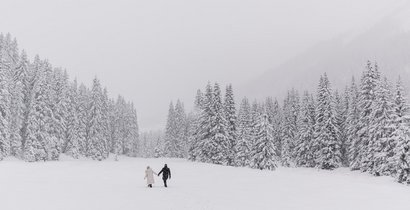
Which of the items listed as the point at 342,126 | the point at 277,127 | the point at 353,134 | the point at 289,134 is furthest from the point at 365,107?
the point at 277,127

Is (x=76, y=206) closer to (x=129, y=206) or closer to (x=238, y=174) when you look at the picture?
(x=129, y=206)

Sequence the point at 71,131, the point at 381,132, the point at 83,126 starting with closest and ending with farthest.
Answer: the point at 381,132
the point at 71,131
the point at 83,126

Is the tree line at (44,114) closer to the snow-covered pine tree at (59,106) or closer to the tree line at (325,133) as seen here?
the snow-covered pine tree at (59,106)

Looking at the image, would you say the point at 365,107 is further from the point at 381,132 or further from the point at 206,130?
the point at 206,130

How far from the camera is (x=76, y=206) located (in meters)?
20.1

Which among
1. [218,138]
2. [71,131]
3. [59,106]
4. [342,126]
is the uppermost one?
[59,106]

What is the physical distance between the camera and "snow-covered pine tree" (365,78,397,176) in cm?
4822

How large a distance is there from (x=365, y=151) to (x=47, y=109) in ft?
159

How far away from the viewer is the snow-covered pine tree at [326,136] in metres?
63.3

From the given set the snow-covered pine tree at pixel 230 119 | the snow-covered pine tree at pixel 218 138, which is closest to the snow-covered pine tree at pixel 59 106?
the snow-covered pine tree at pixel 218 138

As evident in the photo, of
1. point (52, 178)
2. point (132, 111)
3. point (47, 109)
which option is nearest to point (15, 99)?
point (47, 109)

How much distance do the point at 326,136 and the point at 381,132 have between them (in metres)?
13.8

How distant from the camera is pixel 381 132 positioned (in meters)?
50.6

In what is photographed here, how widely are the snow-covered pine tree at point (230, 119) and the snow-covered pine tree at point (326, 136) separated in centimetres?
1373
